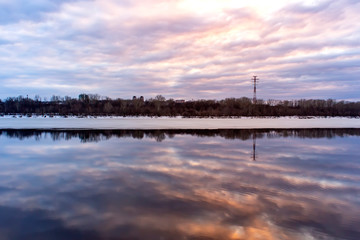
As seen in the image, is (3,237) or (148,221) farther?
(148,221)

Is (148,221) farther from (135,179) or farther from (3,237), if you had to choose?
(135,179)

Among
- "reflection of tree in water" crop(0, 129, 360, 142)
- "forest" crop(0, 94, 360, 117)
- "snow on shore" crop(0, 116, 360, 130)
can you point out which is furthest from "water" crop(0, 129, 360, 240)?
"forest" crop(0, 94, 360, 117)

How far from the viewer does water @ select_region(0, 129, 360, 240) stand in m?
4.52

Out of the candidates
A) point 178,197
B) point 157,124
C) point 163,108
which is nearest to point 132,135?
point 178,197

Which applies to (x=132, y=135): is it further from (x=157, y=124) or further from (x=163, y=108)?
(x=163, y=108)

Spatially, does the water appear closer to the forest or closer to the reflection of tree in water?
the reflection of tree in water

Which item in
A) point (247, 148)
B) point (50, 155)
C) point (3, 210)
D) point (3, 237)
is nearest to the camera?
point (3, 237)

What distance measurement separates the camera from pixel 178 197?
242 inches

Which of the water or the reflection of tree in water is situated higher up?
the reflection of tree in water

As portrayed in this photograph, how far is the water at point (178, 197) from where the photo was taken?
4520 millimetres

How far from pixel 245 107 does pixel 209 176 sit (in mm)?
83363

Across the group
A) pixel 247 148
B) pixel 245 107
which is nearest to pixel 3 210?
pixel 247 148

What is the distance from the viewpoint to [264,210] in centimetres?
537

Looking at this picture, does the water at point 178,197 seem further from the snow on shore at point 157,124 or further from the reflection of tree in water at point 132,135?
the snow on shore at point 157,124
